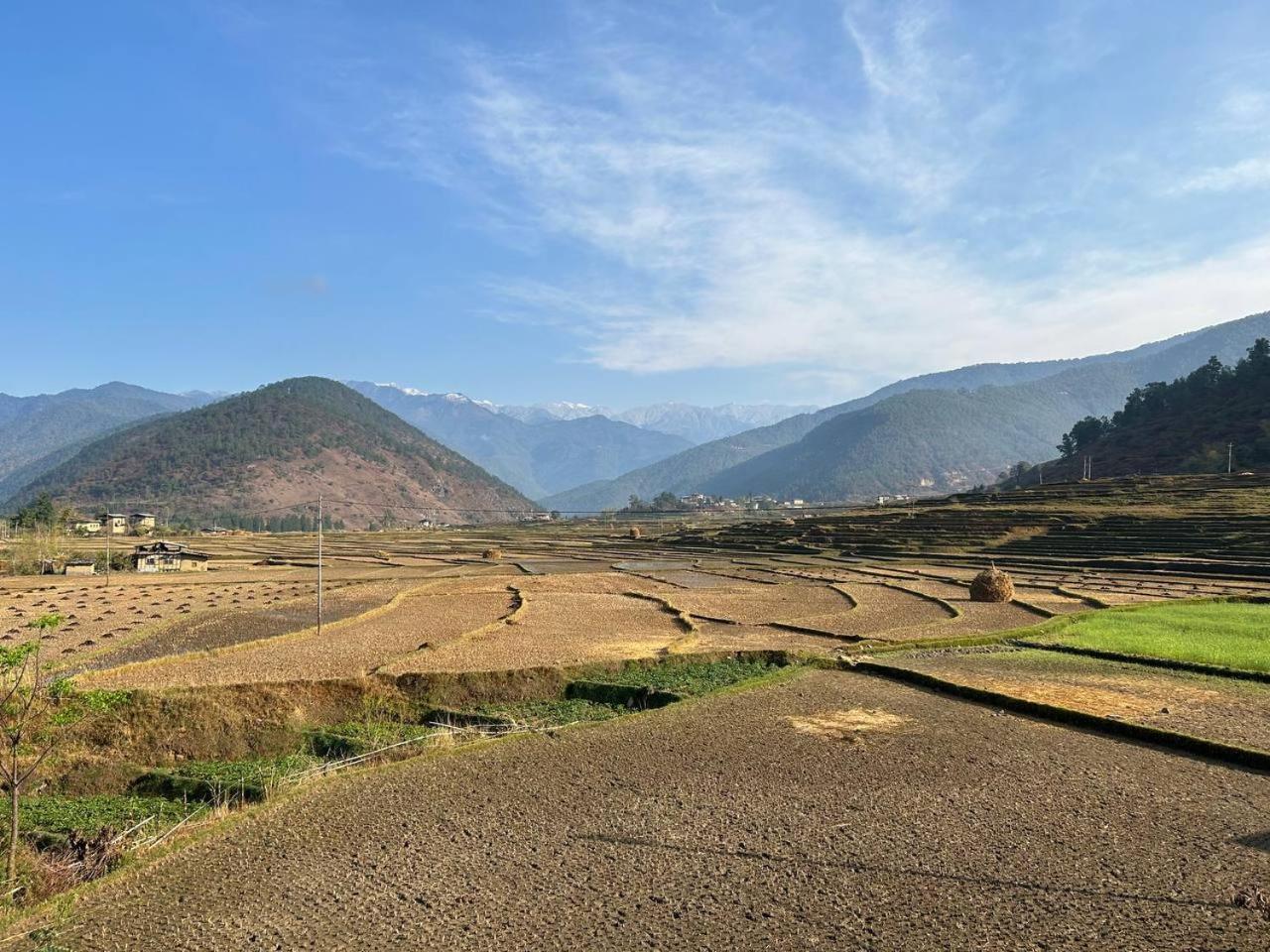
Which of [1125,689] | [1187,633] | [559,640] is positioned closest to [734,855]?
[1125,689]

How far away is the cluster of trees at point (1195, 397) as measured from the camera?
140 m

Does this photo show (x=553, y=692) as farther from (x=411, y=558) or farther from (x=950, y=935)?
(x=411, y=558)

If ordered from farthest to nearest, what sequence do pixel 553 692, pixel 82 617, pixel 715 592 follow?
pixel 715 592 → pixel 82 617 → pixel 553 692

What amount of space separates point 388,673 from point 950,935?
1880 cm

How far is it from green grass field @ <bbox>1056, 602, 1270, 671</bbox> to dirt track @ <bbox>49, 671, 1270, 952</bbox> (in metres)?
12.2

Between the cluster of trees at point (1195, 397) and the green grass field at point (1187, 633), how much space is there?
123763 mm

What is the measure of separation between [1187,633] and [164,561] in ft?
271

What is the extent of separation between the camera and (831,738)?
18.4 meters

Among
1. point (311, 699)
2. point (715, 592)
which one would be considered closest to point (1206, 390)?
point (715, 592)

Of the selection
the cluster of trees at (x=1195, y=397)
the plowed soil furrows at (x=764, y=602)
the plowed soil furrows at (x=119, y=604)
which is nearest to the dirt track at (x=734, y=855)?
the plowed soil furrows at (x=764, y=602)

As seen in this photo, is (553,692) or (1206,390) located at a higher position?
(1206,390)

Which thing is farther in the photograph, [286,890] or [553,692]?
[553,692]

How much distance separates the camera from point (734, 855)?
12469 millimetres

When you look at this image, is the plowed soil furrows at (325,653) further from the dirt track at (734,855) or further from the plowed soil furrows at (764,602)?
the plowed soil furrows at (764,602)
